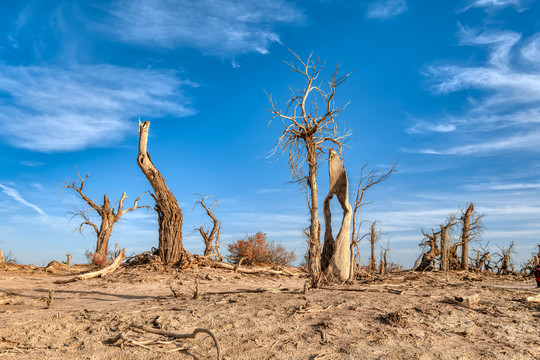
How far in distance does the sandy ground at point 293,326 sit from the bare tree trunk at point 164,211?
5830mm

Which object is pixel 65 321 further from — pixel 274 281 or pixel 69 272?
pixel 69 272

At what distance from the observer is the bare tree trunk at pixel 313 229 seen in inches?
405

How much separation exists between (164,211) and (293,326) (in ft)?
34.1

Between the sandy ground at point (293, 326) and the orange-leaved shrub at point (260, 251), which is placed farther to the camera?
the orange-leaved shrub at point (260, 251)

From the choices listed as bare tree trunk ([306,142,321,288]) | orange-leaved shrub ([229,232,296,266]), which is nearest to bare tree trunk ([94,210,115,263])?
orange-leaved shrub ([229,232,296,266])

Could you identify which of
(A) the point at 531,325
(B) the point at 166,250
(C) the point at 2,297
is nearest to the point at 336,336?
(A) the point at 531,325

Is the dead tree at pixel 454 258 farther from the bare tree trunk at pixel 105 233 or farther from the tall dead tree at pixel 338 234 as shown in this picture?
the bare tree trunk at pixel 105 233

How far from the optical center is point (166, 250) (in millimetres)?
16062

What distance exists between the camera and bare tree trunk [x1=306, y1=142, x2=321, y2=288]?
1029 cm

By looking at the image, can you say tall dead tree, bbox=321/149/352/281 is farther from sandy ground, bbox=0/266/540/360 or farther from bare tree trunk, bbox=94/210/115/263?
bare tree trunk, bbox=94/210/115/263

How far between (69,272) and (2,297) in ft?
22.6

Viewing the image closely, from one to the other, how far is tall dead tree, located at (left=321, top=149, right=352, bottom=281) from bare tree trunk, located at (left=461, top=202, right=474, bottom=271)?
433 inches

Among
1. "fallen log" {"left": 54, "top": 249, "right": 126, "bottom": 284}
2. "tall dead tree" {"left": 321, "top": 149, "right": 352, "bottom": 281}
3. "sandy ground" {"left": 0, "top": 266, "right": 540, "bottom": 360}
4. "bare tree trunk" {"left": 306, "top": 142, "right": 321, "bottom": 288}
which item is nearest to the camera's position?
"sandy ground" {"left": 0, "top": 266, "right": 540, "bottom": 360}

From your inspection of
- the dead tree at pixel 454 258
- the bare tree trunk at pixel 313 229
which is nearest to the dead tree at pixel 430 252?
the dead tree at pixel 454 258
